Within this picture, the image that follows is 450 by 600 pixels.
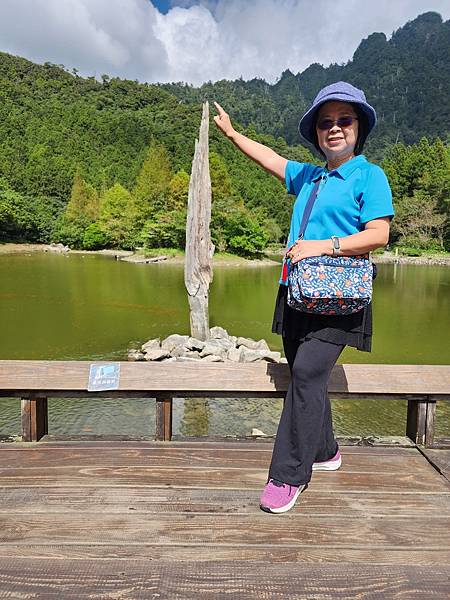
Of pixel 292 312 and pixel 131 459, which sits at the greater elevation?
pixel 292 312

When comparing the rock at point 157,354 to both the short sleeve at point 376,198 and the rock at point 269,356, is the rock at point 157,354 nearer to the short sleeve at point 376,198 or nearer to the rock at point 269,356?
the rock at point 269,356

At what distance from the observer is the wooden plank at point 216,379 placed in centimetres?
199

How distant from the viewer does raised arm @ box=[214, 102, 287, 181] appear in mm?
1865

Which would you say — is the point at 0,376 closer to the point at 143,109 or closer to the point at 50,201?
the point at 50,201

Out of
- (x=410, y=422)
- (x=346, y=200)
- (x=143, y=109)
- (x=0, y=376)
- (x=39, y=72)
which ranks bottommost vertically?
(x=410, y=422)

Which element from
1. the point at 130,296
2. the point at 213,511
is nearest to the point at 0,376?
the point at 213,511

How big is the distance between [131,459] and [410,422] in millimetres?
Result: 1271

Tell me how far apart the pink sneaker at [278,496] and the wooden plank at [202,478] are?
0.42 ft

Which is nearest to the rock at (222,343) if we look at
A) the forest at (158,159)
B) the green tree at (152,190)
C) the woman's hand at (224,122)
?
the woman's hand at (224,122)

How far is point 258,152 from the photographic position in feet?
6.28

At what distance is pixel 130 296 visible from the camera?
12531mm

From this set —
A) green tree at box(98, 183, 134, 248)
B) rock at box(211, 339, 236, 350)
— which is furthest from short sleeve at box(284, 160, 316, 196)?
green tree at box(98, 183, 134, 248)

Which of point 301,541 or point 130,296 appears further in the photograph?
point 130,296

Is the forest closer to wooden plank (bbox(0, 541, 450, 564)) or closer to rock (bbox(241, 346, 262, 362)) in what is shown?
rock (bbox(241, 346, 262, 362))
